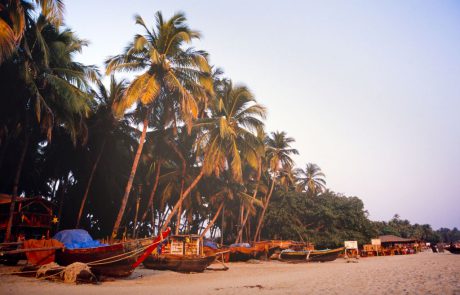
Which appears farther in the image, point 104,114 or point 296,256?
point 296,256

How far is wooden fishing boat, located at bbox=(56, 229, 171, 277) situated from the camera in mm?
12086

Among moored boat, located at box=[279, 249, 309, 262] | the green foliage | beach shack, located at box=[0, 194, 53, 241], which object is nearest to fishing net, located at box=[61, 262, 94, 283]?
beach shack, located at box=[0, 194, 53, 241]

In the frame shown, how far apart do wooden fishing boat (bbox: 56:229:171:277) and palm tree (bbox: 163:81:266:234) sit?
865 cm

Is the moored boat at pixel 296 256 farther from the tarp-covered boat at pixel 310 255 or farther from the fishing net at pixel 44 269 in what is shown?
the fishing net at pixel 44 269

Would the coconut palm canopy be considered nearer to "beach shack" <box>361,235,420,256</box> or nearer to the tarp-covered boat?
"beach shack" <box>361,235,420,256</box>

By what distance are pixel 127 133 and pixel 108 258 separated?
13.8 meters

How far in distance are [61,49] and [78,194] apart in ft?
43.5

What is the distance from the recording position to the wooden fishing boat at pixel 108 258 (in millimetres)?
12086

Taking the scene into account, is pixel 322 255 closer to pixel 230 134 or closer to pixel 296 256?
A: pixel 296 256

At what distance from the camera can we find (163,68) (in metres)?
17.5

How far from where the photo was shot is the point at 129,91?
53.2 feet

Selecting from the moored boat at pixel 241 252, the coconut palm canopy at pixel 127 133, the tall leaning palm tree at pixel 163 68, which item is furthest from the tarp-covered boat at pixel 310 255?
the tall leaning palm tree at pixel 163 68

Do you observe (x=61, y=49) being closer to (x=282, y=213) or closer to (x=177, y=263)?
(x=177, y=263)

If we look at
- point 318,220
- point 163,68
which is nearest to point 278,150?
point 318,220
